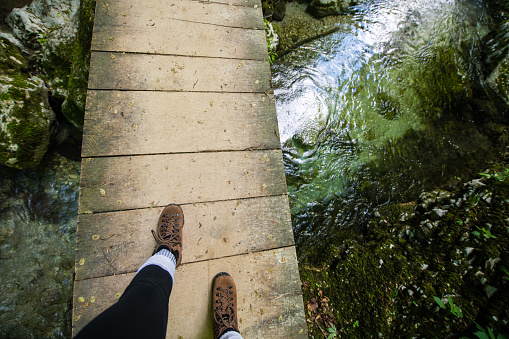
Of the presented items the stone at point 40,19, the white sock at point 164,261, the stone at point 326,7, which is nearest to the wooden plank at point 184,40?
the stone at point 40,19

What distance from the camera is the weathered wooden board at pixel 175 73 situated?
7.16 feet

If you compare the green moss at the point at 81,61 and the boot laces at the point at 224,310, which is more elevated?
the green moss at the point at 81,61

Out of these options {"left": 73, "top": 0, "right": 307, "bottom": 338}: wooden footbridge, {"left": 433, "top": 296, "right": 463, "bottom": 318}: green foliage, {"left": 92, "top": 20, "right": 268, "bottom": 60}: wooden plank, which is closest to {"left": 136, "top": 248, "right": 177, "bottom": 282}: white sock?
{"left": 73, "top": 0, "right": 307, "bottom": 338}: wooden footbridge

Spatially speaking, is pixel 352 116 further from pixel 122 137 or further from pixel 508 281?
pixel 122 137

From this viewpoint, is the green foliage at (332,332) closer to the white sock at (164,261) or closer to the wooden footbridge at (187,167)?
the wooden footbridge at (187,167)

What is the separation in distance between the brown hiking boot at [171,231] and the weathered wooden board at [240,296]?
0.63 feet

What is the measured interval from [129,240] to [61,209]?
175cm

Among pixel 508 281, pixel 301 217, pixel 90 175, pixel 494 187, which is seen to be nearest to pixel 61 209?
pixel 90 175

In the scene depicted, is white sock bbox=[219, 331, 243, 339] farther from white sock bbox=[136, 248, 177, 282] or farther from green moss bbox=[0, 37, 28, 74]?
green moss bbox=[0, 37, 28, 74]

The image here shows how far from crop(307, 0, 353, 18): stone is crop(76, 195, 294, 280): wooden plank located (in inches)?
142

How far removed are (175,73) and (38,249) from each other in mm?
2663

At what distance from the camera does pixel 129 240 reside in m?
1.90

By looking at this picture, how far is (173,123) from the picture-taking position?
7.10 feet

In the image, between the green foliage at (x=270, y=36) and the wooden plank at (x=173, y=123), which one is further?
the green foliage at (x=270, y=36)
